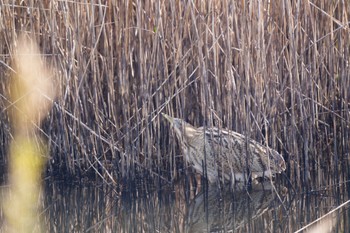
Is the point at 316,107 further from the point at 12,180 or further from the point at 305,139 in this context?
the point at 12,180

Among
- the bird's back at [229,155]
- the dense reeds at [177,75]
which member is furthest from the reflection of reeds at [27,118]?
the bird's back at [229,155]

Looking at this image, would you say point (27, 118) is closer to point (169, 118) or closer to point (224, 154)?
point (169, 118)

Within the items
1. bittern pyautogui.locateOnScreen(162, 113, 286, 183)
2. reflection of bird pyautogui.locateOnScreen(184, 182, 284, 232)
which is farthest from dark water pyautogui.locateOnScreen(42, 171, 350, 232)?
bittern pyautogui.locateOnScreen(162, 113, 286, 183)

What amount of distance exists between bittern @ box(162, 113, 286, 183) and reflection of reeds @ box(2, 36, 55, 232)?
0.90 metres

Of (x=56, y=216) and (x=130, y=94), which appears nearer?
(x=56, y=216)

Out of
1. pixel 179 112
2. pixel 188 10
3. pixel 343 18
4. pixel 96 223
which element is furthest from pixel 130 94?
pixel 343 18

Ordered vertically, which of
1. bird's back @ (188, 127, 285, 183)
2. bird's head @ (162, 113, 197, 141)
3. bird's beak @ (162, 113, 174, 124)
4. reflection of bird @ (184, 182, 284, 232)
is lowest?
reflection of bird @ (184, 182, 284, 232)

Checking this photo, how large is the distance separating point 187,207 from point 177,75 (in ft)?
3.19

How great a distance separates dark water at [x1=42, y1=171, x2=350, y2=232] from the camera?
429 centimetres

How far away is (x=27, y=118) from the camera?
5215 mm

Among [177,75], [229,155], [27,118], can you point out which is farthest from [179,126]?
[27,118]

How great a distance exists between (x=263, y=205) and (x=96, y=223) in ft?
3.21

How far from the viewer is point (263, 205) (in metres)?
4.62

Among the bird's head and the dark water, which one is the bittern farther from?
the dark water
